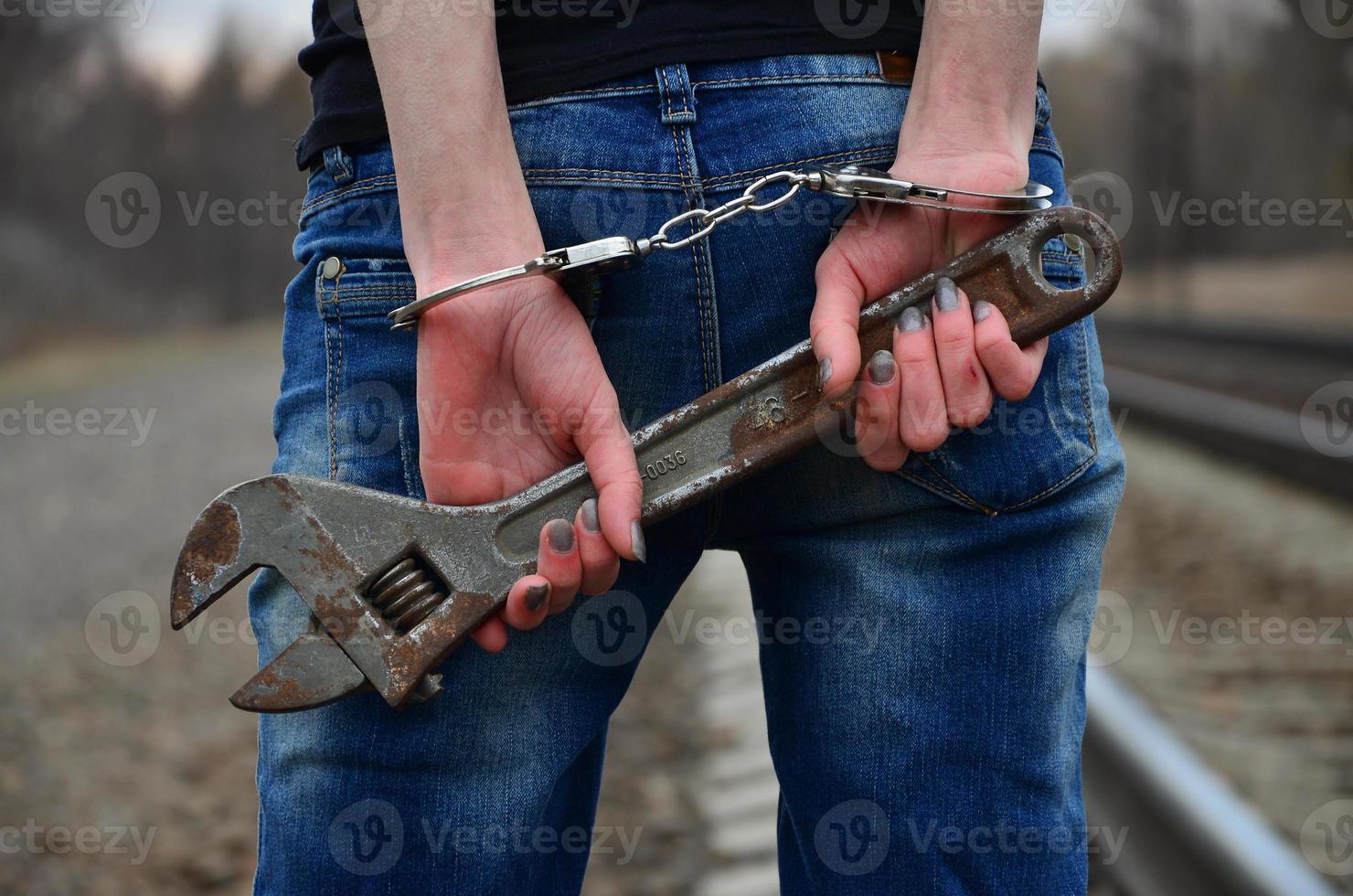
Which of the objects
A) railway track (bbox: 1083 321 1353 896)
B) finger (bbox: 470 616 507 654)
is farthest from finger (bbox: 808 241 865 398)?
railway track (bbox: 1083 321 1353 896)

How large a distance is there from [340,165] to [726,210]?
0.45m

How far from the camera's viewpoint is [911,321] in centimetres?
134

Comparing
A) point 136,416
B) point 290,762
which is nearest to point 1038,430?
point 290,762

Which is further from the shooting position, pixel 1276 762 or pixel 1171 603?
pixel 1171 603

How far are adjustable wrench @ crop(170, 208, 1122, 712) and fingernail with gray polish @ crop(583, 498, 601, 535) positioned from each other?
44 millimetres

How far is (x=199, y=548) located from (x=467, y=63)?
631mm

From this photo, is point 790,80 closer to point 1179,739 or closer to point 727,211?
point 727,211

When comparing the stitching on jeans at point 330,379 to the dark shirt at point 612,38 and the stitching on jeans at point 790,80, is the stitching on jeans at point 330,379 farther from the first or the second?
the stitching on jeans at point 790,80

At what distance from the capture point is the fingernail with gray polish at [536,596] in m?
1.28

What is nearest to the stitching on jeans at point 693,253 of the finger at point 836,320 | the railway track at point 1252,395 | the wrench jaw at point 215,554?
the finger at point 836,320

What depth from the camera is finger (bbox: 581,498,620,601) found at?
1.30 m

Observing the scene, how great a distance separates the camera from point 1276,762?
380 centimetres

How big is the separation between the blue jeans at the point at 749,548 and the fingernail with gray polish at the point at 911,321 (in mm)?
121

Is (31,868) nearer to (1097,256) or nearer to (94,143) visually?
(1097,256)
